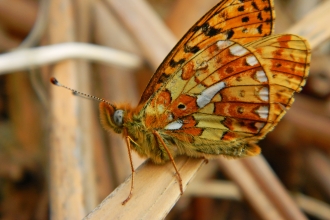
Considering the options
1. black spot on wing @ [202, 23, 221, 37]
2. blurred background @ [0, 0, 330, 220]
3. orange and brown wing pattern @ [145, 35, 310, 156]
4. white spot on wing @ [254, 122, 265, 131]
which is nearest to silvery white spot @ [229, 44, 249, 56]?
orange and brown wing pattern @ [145, 35, 310, 156]

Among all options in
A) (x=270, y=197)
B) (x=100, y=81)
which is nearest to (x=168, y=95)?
(x=270, y=197)

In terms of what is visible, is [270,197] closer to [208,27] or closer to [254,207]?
[254,207]

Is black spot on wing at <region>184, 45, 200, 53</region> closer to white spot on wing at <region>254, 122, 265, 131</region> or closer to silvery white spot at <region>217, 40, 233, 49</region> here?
silvery white spot at <region>217, 40, 233, 49</region>

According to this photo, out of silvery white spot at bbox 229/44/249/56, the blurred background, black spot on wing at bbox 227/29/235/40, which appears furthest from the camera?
the blurred background

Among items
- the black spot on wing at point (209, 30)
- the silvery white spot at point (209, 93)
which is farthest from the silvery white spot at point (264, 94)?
the black spot on wing at point (209, 30)

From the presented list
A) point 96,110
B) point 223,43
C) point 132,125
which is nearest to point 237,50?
point 223,43

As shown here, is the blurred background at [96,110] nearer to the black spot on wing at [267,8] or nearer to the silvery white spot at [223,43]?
the black spot on wing at [267,8]
